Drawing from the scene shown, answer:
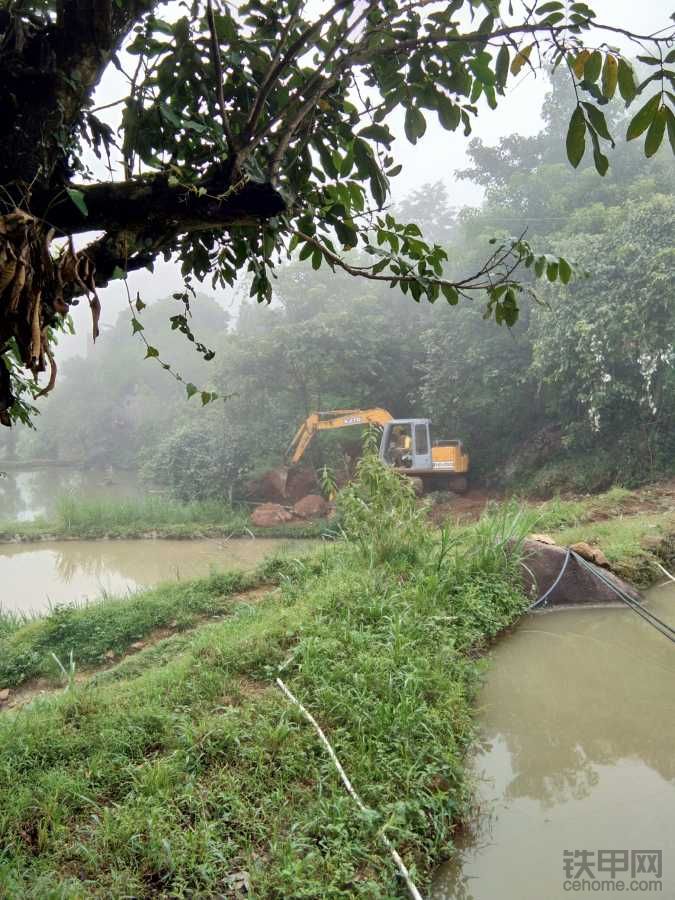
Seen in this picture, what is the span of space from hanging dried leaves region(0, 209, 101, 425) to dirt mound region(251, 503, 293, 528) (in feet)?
34.6

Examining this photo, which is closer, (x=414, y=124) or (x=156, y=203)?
(x=156, y=203)

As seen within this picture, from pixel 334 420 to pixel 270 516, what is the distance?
89.3 inches

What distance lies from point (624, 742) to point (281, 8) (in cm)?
335

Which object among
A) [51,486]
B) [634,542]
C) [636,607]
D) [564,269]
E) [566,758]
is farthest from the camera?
[51,486]

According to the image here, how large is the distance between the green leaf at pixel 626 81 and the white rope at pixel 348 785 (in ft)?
7.36

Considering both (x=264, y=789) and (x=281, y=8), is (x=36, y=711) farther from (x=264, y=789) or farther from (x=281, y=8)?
(x=281, y=8)

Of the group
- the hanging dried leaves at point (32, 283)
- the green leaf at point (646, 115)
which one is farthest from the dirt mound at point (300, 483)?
the green leaf at point (646, 115)

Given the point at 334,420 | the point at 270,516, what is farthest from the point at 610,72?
the point at 270,516

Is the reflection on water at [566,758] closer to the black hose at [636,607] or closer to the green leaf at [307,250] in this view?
the black hose at [636,607]

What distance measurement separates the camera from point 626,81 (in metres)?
1.32

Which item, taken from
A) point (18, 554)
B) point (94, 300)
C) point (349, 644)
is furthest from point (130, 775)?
point (18, 554)

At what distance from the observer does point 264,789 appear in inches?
91.4

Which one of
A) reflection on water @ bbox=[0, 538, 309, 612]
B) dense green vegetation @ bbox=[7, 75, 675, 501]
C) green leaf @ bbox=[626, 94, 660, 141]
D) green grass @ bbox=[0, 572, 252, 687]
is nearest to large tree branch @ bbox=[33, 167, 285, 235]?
green leaf @ bbox=[626, 94, 660, 141]

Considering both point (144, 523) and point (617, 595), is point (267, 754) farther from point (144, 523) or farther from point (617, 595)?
point (144, 523)
